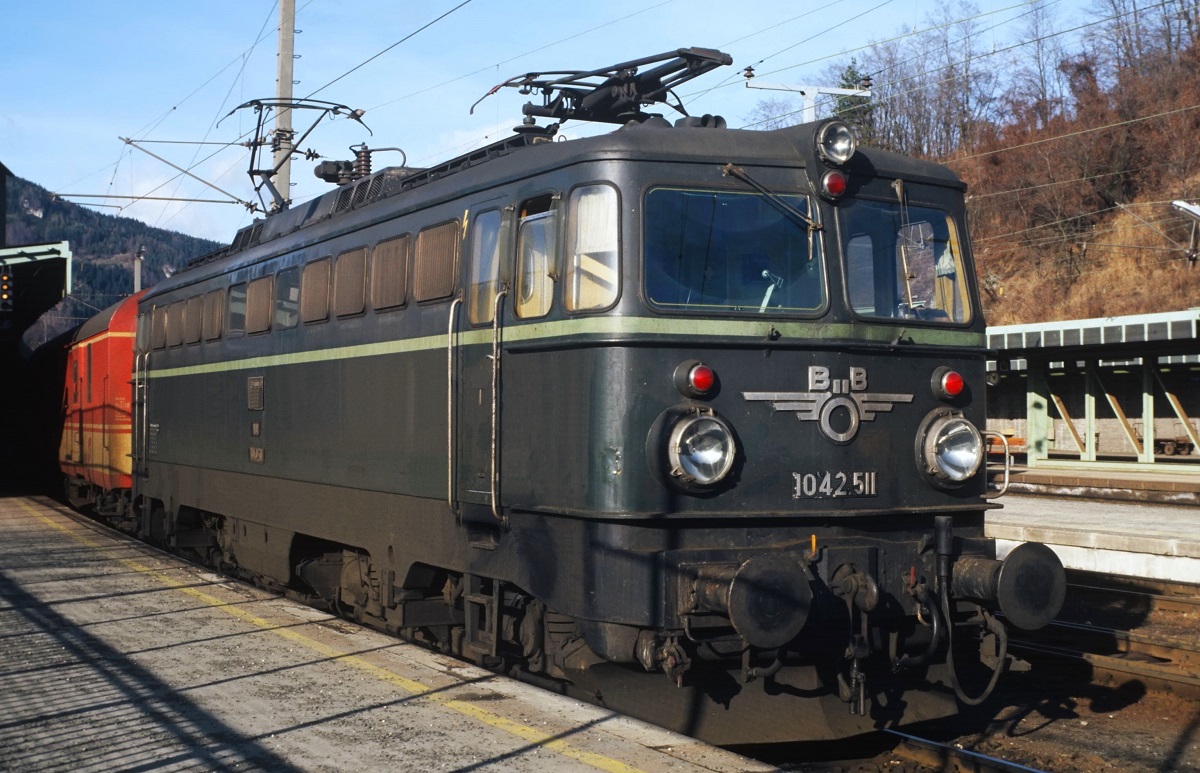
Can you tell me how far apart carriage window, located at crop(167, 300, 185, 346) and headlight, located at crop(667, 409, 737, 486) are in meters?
9.69

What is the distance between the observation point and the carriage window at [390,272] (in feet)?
29.0

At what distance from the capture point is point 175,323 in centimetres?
1489

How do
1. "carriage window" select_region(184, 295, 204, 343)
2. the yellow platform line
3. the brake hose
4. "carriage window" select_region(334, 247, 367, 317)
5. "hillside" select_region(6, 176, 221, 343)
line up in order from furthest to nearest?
"hillside" select_region(6, 176, 221, 343), "carriage window" select_region(184, 295, 204, 343), "carriage window" select_region(334, 247, 367, 317), the brake hose, the yellow platform line

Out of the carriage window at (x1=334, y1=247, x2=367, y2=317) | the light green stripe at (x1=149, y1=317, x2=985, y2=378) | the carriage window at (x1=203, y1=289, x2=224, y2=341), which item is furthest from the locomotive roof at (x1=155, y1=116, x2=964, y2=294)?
the carriage window at (x1=203, y1=289, x2=224, y2=341)

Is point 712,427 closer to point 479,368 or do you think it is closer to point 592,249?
point 592,249

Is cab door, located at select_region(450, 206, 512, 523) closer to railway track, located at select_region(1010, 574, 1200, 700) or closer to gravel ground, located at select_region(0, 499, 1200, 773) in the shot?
gravel ground, located at select_region(0, 499, 1200, 773)

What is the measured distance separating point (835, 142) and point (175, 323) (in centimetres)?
1018

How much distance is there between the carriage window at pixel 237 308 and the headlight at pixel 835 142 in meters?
7.02

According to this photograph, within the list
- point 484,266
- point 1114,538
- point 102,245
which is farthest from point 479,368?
point 102,245

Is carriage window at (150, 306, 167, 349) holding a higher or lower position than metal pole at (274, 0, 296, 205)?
lower

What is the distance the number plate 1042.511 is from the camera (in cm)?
681

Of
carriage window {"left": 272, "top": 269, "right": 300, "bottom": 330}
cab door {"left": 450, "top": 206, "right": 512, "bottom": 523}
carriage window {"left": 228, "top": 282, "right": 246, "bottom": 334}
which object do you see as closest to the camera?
cab door {"left": 450, "top": 206, "right": 512, "bottom": 523}

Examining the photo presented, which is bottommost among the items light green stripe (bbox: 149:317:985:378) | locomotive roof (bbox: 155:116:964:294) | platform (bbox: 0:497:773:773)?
platform (bbox: 0:497:773:773)

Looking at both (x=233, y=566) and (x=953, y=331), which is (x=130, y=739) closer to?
(x=953, y=331)
